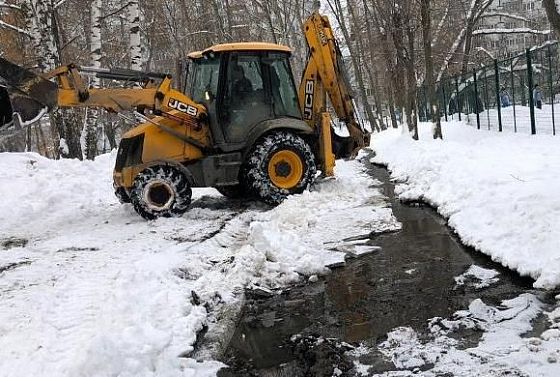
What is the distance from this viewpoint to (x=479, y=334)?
4.26 m

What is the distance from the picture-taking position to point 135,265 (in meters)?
6.09

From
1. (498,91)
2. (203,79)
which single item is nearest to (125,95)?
(203,79)

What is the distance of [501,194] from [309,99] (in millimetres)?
5076

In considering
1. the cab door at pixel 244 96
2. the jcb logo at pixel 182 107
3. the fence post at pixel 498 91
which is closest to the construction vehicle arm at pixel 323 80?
the cab door at pixel 244 96

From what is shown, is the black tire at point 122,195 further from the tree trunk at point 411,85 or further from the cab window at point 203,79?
the tree trunk at point 411,85

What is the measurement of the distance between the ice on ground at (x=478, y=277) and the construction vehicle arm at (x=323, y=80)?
599cm

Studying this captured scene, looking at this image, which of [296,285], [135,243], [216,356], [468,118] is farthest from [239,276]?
[468,118]

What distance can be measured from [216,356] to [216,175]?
5799 millimetres

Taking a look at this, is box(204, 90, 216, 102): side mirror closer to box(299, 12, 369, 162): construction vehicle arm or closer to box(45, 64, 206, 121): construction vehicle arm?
box(45, 64, 206, 121): construction vehicle arm

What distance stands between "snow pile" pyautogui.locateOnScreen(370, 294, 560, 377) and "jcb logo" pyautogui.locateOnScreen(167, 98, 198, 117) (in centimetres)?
611

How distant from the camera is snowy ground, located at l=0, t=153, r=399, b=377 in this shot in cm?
412

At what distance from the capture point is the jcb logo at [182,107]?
30.8 feet

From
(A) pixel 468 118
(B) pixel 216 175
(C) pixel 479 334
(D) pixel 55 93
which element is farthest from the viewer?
(A) pixel 468 118

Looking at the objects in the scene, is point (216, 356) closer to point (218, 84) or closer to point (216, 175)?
point (216, 175)
